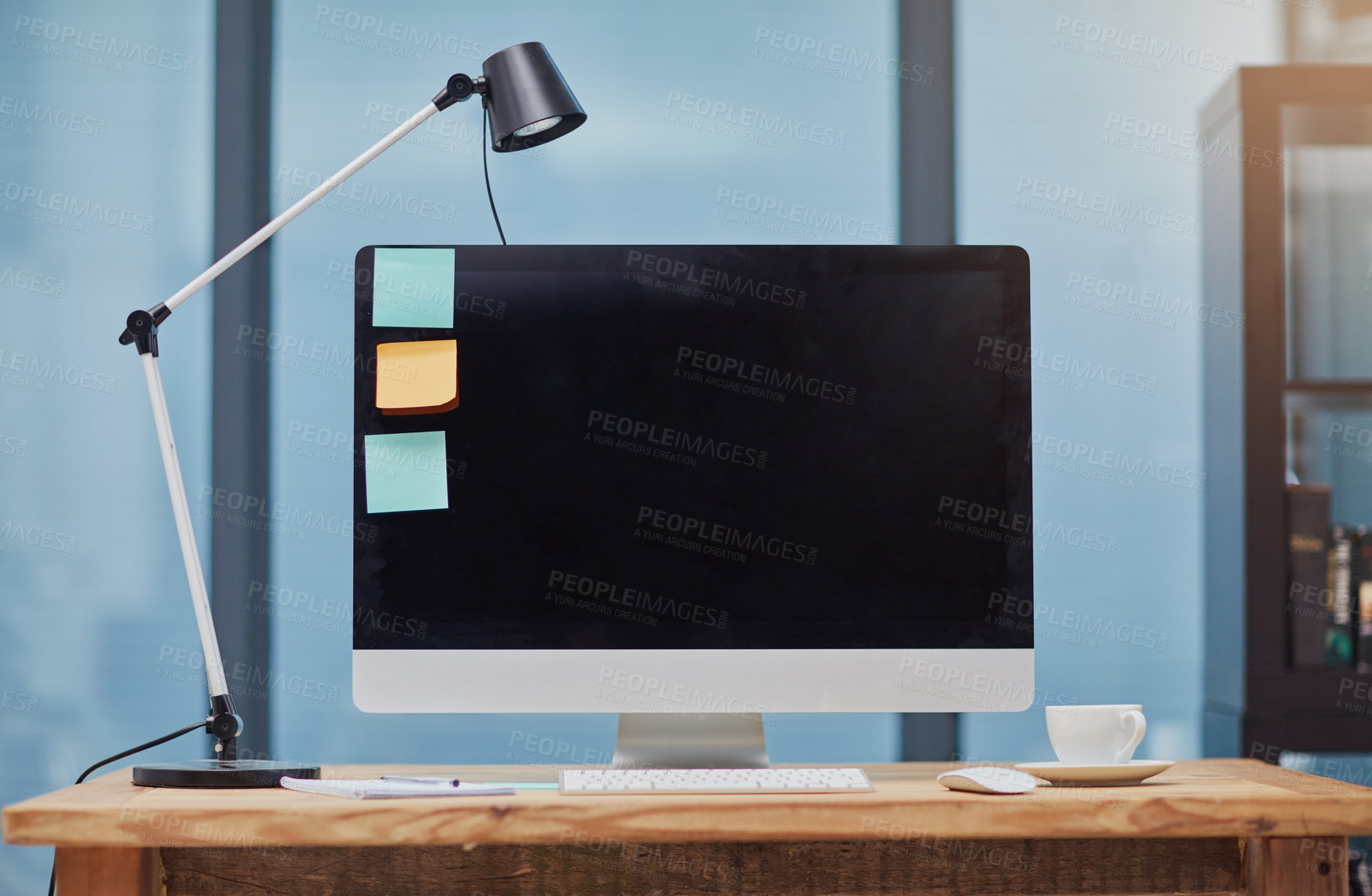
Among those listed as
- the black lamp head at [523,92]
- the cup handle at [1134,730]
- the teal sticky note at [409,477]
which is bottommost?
the cup handle at [1134,730]

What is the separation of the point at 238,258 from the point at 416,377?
295 mm

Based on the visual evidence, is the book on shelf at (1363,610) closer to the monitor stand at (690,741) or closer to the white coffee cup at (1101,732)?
the white coffee cup at (1101,732)

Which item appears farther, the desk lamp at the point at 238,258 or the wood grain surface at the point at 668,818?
the desk lamp at the point at 238,258

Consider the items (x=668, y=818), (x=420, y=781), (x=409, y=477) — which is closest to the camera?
(x=668, y=818)

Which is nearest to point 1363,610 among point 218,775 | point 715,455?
point 715,455

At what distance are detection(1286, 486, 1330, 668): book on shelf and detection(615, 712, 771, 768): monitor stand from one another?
0.88m

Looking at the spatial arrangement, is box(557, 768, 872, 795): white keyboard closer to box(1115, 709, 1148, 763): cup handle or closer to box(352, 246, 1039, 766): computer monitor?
box(352, 246, 1039, 766): computer monitor

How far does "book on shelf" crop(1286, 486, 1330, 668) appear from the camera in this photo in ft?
4.79

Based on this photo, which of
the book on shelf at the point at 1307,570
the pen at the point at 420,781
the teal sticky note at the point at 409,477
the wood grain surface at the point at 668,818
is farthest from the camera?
the book on shelf at the point at 1307,570

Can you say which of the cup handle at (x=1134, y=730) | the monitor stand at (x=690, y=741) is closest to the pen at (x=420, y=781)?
the monitor stand at (x=690, y=741)

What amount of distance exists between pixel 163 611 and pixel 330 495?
13.2 inches

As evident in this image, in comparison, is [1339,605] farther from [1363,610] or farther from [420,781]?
[420,781]

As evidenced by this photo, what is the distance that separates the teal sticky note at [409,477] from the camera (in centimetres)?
112

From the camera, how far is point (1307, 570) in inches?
57.8
